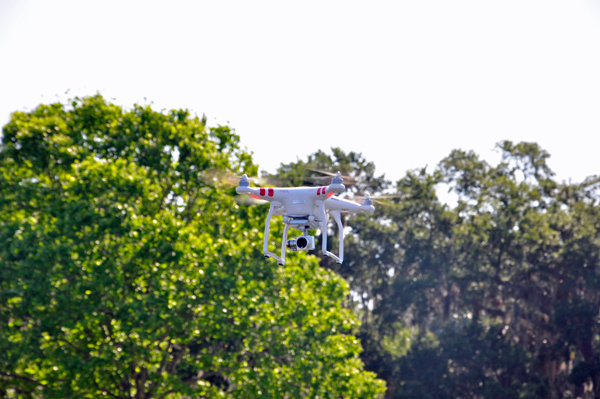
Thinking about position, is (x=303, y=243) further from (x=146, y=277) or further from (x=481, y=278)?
(x=481, y=278)

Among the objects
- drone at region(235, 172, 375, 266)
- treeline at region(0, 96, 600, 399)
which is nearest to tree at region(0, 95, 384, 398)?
treeline at region(0, 96, 600, 399)

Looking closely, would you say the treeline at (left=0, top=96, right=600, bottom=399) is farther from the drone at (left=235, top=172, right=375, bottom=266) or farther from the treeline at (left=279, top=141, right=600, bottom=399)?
the treeline at (left=279, top=141, right=600, bottom=399)

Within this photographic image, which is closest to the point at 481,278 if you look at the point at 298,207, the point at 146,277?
the point at 146,277

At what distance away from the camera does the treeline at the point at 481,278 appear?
39.9 meters

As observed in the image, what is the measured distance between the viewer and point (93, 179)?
22.1 metres

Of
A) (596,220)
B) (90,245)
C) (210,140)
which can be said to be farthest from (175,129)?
(596,220)

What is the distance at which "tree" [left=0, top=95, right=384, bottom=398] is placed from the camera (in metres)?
21.3

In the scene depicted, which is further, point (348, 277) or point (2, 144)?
point (348, 277)

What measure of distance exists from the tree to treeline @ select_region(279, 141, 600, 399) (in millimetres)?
11840

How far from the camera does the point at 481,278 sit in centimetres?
4294

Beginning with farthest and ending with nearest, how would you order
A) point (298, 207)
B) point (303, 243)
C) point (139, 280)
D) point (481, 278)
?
point (481, 278) → point (139, 280) → point (298, 207) → point (303, 243)

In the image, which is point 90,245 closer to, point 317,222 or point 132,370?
point 132,370

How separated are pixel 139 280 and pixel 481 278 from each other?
26.6 m

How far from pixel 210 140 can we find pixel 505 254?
81.7ft
